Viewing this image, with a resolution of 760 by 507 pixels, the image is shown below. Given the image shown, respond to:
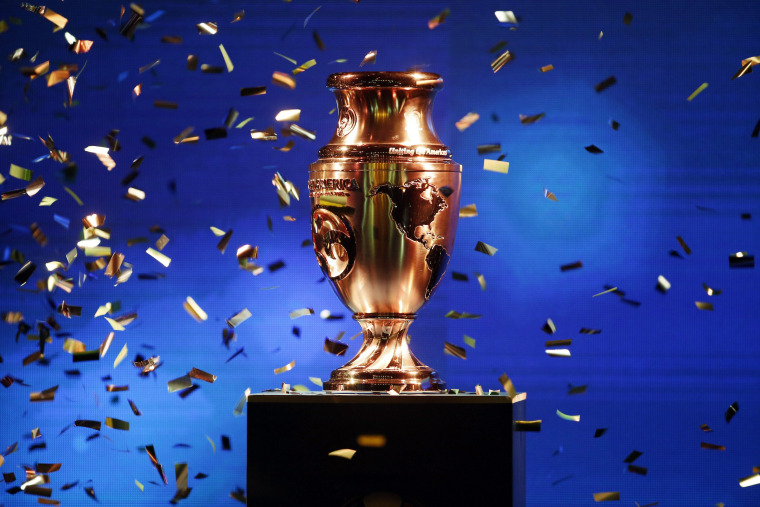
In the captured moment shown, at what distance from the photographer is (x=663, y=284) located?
2363mm

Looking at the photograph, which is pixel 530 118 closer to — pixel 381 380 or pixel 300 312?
pixel 300 312

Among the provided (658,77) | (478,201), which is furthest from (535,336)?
(658,77)

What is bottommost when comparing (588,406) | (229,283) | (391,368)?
(391,368)

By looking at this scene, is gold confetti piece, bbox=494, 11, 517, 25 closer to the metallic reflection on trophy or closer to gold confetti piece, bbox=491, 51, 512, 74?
gold confetti piece, bbox=491, 51, 512, 74

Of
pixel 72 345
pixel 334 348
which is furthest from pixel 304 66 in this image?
pixel 72 345

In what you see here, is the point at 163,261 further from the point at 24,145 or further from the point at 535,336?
the point at 535,336

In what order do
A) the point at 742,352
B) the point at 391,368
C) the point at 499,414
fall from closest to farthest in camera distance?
1. the point at 499,414
2. the point at 391,368
3. the point at 742,352

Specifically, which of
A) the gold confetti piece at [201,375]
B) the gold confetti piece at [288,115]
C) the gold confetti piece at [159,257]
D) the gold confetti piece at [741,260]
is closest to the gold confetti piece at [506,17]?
the gold confetti piece at [288,115]

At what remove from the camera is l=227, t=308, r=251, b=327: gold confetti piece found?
233cm

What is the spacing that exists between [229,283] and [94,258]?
1.13 feet

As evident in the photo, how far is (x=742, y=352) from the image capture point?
7.93 ft

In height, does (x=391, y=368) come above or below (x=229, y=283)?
below

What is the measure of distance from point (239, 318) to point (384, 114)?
0.77 meters

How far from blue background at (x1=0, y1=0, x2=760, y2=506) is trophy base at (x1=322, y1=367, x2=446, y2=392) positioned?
62cm
